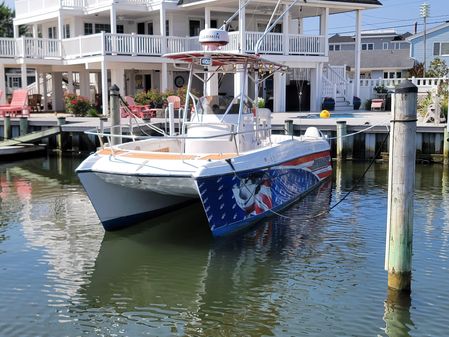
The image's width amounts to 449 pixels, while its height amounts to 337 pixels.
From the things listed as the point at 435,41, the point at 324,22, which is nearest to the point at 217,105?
the point at 324,22

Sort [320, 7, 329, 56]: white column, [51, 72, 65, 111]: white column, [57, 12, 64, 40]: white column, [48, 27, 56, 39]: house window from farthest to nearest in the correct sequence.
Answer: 1. [48, 27, 56, 39]: house window
2. [51, 72, 65, 111]: white column
3. [57, 12, 64, 40]: white column
4. [320, 7, 329, 56]: white column

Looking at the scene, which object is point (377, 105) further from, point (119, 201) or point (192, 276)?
point (192, 276)

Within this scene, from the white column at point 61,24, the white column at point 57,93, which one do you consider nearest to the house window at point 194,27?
the white column at point 61,24

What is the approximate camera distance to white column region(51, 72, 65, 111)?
104 feet

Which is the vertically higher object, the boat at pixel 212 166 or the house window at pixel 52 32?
the house window at pixel 52 32

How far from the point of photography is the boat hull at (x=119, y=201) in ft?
34.6

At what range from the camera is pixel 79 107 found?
25906 millimetres

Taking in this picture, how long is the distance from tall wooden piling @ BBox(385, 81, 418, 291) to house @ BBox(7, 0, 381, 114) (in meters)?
17.7

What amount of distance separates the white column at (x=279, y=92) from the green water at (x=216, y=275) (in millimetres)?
14016

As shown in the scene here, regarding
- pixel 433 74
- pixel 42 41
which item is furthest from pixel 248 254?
pixel 433 74

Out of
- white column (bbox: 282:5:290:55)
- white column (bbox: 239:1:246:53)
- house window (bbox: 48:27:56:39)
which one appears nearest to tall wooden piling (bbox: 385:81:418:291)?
white column (bbox: 239:1:246:53)

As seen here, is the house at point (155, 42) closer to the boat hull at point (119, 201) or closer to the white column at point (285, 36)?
the white column at point (285, 36)

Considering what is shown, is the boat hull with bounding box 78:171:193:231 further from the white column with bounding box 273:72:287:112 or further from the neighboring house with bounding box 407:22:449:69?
the neighboring house with bounding box 407:22:449:69

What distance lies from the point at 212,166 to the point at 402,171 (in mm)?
3288
